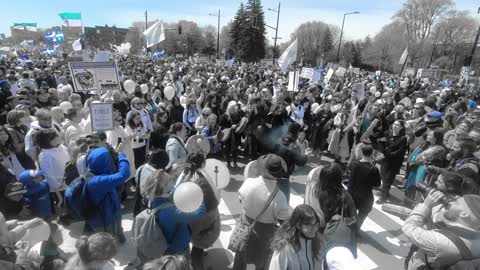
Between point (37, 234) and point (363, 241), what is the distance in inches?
172

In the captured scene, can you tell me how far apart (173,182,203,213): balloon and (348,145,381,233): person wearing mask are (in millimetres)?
2336

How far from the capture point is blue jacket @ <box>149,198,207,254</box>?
2674 millimetres

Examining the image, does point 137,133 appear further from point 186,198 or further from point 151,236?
point 186,198

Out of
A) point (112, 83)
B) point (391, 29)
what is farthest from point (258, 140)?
point (391, 29)

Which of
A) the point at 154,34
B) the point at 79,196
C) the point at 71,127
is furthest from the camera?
Answer: the point at 154,34

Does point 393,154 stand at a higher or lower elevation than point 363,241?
higher

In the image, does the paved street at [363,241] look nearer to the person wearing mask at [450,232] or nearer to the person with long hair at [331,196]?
the person with long hair at [331,196]

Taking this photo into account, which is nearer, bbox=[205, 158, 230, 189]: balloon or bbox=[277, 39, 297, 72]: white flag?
bbox=[205, 158, 230, 189]: balloon

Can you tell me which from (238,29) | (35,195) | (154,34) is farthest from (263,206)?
(238,29)

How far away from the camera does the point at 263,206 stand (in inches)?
113

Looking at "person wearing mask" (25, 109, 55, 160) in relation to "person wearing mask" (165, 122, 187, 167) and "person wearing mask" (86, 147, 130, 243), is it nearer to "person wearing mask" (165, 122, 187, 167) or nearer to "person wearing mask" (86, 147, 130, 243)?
"person wearing mask" (86, 147, 130, 243)

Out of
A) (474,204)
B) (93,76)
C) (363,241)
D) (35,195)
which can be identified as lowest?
(363,241)

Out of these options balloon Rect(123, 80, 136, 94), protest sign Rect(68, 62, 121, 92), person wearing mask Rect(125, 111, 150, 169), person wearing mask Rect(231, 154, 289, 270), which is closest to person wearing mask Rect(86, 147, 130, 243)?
person wearing mask Rect(231, 154, 289, 270)

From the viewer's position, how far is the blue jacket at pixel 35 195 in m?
3.46
